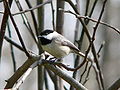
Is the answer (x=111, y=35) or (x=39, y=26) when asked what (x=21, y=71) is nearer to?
(x=39, y=26)

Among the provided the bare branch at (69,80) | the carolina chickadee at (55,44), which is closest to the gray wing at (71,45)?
the carolina chickadee at (55,44)

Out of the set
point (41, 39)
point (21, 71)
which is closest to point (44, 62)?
point (21, 71)

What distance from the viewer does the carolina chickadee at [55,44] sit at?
254cm

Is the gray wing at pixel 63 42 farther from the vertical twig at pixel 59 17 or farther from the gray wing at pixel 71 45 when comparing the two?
the vertical twig at pixel 59 17

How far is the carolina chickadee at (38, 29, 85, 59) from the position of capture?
2539mm

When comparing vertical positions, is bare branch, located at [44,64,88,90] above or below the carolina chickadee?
above

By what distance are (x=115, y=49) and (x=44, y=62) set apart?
788 cm

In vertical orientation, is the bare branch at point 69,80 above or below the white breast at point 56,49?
above

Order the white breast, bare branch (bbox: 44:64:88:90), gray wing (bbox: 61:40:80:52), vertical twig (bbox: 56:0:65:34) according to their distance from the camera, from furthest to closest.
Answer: the white breast < gray wing (bbox: 61:40:80:52) < vertical twig (bbox: 56:0:65:34) < bare branch (bbox: 44:64:88:90)

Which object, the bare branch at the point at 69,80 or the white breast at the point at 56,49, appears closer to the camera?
the bare branch at the point at 69,80

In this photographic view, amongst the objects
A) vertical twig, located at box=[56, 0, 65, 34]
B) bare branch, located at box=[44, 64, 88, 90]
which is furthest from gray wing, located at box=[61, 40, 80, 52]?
bare branch, located at box=[44, 64, 88, 90]

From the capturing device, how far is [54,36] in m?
2.68

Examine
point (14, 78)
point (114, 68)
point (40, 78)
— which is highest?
point (14, 78)

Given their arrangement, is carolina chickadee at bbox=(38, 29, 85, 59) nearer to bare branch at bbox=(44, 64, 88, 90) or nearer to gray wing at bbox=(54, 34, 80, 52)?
gray wing at bbox=(54, 34, 80, 52)
